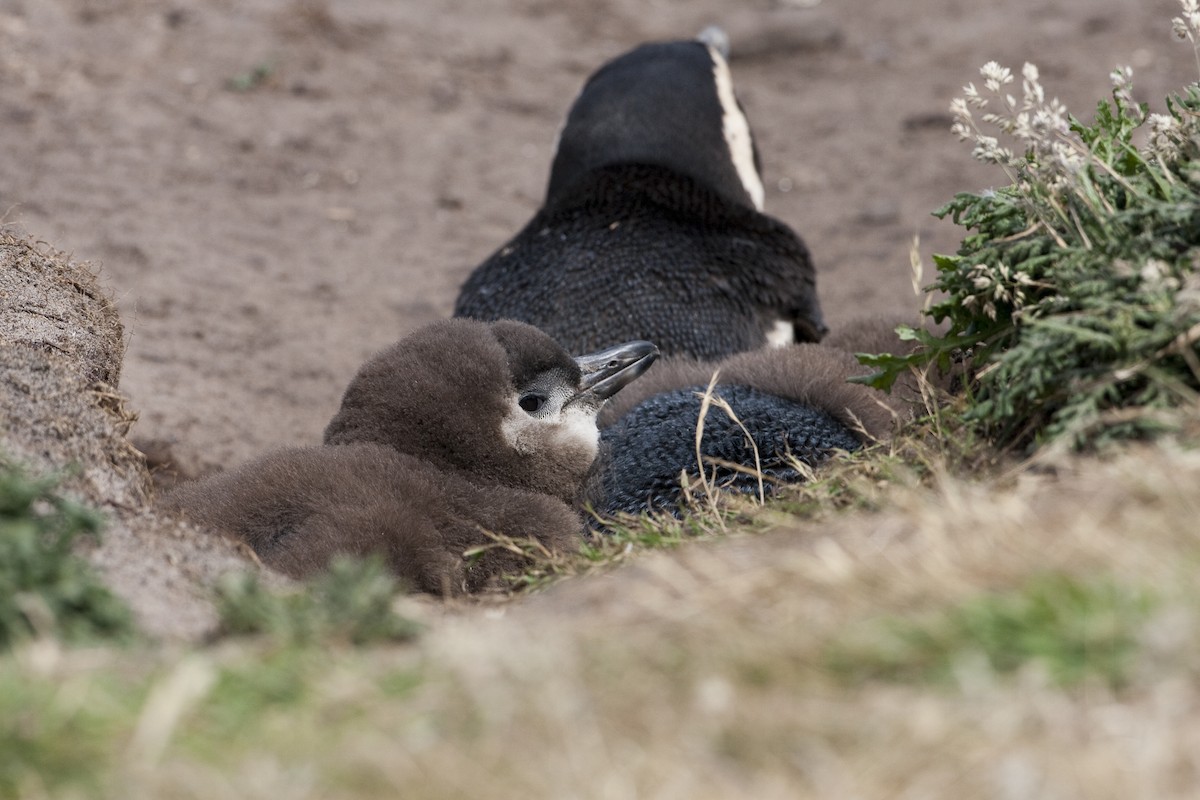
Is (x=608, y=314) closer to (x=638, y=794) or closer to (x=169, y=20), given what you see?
(x=638, y=794)

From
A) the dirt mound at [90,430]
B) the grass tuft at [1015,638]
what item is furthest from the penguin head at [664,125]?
the grass tuft at [1015,638]

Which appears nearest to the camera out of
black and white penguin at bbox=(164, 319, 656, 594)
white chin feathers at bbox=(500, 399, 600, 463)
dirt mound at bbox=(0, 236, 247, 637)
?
dirt mound at bbox=(0, 236, 247, 637)

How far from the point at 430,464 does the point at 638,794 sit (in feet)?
9.00

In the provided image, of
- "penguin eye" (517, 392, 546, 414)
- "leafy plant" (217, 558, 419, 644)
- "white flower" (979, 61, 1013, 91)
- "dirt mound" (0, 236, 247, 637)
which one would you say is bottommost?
"penguin eye" (517, 392, 546, 414)

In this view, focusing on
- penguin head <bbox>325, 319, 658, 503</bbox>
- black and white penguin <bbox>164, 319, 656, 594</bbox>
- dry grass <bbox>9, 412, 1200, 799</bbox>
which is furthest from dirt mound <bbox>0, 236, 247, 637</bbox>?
penguin head <bbox>325, 319, 658, 503</bbox>

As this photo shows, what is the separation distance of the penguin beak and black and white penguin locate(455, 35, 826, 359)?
1021 millimetres

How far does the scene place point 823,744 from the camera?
6.66ft

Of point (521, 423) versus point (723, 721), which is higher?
point (723, 721)

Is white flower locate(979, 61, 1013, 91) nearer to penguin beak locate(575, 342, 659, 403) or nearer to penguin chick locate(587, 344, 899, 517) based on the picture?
penguin chick locate(587, 344, 899, 517)

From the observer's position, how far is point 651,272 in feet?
22.5

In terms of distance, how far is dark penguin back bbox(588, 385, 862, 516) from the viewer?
188 inches

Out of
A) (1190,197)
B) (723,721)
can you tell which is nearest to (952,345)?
(1190,197)

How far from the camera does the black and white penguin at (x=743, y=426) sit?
4781 millimetres

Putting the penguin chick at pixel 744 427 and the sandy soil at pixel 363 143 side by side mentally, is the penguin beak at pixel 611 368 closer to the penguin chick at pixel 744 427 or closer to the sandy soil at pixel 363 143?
the penguin chick at pixel 744 427
